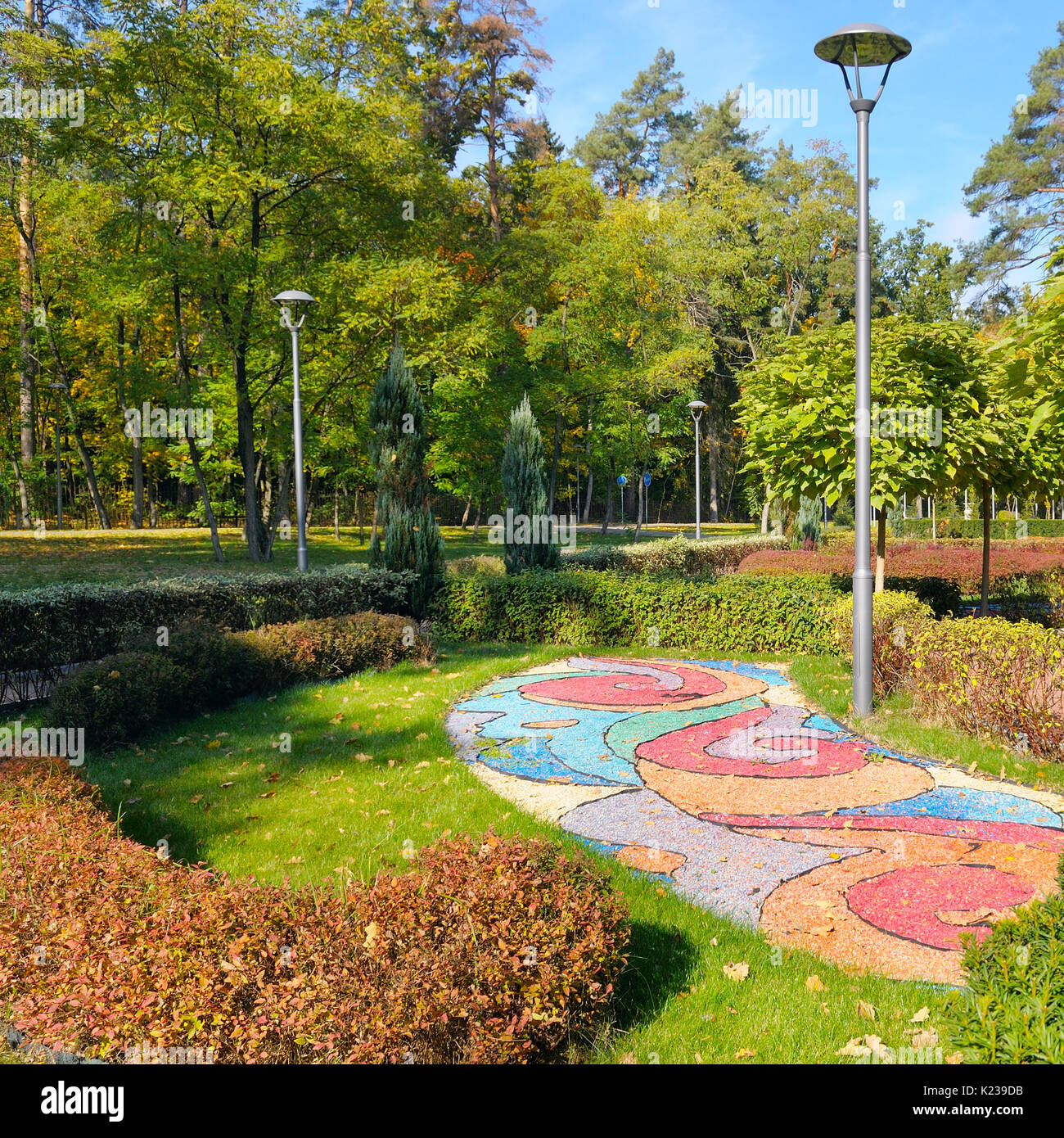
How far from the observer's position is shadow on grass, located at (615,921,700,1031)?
3549mm

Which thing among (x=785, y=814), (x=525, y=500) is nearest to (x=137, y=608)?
(x=525, y=500)

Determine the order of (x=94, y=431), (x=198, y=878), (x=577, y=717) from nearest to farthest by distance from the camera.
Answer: (x=198, y=878) → (x=577, y=717) → (x=94, y=431)

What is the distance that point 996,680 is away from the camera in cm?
716

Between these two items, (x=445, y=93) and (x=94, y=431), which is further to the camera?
(x=94, y=431)

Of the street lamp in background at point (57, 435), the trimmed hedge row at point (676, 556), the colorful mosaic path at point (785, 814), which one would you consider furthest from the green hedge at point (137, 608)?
the street lamp in background at point (57, 435)

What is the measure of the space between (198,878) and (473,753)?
408cm

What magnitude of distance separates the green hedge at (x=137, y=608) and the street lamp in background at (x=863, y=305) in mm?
7470

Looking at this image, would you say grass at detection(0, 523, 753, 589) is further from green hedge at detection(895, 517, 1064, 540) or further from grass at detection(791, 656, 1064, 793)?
green hedge at detection(895, 517, 1064, 540)

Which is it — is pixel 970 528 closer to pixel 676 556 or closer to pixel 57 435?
pixel 676 556

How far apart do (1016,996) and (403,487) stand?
12.8 meters

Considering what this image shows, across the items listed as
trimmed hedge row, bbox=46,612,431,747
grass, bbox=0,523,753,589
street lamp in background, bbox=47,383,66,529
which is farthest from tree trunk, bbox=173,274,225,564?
trimmed hedge row, bbox=46,612,431,747
